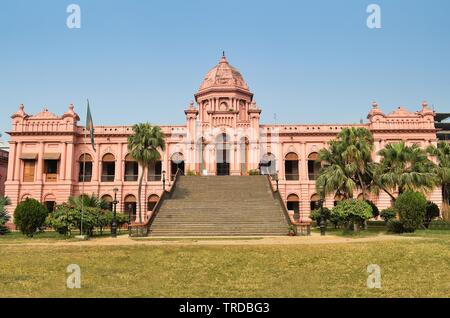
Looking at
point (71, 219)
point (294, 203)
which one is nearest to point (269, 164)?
point (294, 203)

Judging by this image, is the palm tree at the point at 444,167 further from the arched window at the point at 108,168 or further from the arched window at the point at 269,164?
the arched window at the point at 108,168

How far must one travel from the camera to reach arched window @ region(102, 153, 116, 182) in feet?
147

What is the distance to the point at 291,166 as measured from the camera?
46688mm

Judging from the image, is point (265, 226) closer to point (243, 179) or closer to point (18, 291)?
point (243, 179)

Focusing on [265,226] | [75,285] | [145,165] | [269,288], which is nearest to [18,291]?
[75,285]

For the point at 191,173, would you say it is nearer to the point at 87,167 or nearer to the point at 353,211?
the point at 87,167

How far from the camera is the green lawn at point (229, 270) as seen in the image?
33.2ft

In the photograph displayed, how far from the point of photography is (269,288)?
10.4m

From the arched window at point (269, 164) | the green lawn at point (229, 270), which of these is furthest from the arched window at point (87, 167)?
the green lawn at point (229, 270)

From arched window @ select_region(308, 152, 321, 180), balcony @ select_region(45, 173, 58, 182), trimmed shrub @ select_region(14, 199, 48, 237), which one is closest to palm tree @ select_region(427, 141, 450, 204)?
arched window @ select_region(308, 152, 321, 180)

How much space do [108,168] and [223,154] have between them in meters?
14.7

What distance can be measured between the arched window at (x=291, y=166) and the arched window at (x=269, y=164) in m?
1.49
